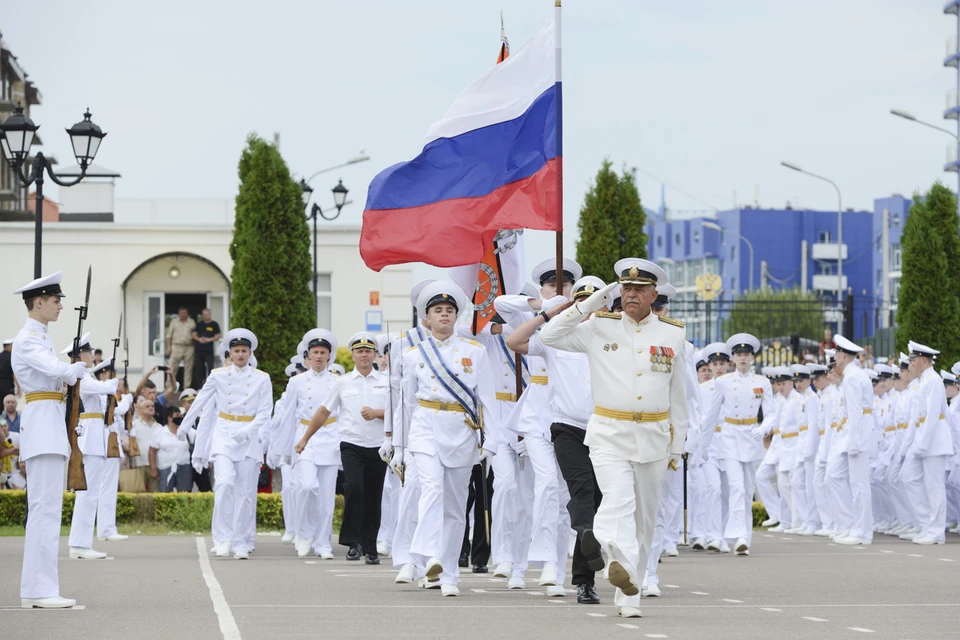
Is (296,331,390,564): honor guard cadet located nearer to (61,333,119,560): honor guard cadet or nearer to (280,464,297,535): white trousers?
(280,464,297,535): white trousers

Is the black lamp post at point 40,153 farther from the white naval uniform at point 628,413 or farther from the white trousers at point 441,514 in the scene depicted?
the white naval uniform at point 628,413

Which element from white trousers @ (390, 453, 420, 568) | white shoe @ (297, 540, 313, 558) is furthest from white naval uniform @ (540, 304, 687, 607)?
white shoe @ (297, 540, 313, 558)

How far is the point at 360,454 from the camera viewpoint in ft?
55.0

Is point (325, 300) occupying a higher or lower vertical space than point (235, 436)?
higher

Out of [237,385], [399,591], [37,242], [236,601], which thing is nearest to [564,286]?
[399,591]

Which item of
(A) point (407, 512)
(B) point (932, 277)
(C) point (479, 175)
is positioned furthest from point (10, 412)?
(B) point (932, 277)

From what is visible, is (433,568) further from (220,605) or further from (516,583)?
(220,605)

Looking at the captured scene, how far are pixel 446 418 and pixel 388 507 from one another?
5.28m

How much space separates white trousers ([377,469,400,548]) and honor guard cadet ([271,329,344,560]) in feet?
1.79

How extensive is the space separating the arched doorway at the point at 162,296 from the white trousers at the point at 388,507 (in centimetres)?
2276

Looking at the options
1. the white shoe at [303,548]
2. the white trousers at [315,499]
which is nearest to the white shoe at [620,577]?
the white trousers at [315,499]

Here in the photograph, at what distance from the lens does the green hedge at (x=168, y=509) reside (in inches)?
886

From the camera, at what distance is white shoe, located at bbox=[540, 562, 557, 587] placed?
1259cm

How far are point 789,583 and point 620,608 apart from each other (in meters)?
3.21
